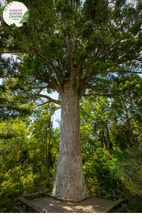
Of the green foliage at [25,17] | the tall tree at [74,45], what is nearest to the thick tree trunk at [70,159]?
the tall tree at [74,45]

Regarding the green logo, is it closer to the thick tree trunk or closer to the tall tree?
the tall tree

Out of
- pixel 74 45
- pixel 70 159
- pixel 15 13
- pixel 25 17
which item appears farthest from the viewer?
pixel 74 45

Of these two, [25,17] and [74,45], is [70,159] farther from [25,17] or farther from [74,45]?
[74,45]

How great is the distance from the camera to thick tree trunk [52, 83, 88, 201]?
14.4ft

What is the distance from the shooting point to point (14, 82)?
355 cm

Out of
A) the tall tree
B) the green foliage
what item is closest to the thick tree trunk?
the tall tree

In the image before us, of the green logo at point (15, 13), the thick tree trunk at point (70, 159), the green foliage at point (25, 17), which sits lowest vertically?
the thick tree trunk at point (70, 159)

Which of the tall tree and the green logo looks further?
the tall tree

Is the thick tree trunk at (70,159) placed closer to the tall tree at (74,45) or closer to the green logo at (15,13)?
the tall tree at (74,45)

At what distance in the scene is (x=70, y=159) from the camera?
15.8ft

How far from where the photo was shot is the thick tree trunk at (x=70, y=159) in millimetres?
4399

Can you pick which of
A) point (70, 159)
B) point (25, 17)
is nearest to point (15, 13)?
point (25, 17)
